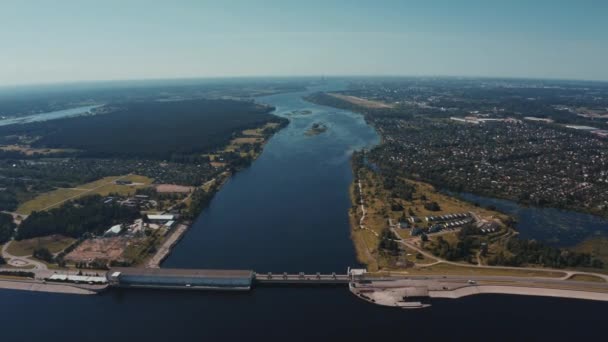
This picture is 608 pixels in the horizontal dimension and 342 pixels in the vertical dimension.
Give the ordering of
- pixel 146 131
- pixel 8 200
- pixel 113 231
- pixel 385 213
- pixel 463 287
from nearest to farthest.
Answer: pixel 463 287 < pixel 113 231 < pixel 385 213 < pixel 8 200 < pixel 146 131

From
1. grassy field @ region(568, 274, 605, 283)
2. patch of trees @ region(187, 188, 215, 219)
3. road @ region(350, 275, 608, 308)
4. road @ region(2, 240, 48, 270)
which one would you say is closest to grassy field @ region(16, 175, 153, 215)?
patch of trees @ region(187, 188, 215, 219)

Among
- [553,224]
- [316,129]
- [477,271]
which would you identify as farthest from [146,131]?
[553,224]

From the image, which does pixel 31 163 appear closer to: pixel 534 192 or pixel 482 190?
pixel 482 190

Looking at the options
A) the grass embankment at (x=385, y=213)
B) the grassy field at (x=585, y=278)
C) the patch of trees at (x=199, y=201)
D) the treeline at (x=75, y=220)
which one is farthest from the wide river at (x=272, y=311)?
the treeline at (x=75, y=220)

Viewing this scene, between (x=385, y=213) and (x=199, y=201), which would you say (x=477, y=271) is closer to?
(x=385, y=213)

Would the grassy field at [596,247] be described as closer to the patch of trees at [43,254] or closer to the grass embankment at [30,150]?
the patch of trees at [43,254]

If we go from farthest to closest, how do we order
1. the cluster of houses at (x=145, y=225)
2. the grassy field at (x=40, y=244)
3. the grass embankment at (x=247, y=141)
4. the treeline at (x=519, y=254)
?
1. the grass embankment at (x=247, y=141)
2. the cluster of houses at (x=145, y=225)
3. the grassy field at (x=40, y=244)
4. the treeline at (x=519, y=254)

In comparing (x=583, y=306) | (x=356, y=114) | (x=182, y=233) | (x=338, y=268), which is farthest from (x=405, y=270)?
(x=356, y=114)
